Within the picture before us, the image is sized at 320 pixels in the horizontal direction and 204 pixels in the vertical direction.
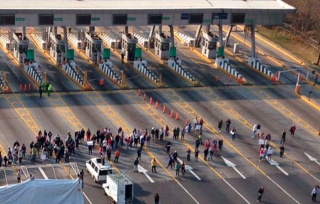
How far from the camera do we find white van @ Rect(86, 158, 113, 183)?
65.8 metres

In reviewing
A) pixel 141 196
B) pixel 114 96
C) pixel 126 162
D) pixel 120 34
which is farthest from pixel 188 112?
pixel 120 34

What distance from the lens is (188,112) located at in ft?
272

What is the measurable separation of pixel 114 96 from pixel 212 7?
17.4 m

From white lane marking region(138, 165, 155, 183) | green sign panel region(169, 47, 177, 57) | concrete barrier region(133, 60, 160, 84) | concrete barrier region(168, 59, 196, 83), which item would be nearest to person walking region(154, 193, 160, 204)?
white lane marking region(138, 165, 155, 183)

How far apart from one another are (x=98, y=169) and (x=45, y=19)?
28830 millimetres

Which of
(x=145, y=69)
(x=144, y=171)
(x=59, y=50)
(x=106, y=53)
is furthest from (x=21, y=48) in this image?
(x=144, y=171)

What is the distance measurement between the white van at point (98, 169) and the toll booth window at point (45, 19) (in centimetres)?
2694

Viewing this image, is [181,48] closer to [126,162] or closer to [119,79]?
[119,79]

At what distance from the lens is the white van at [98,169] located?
65750 mm

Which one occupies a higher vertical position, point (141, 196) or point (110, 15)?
point (110, 15)

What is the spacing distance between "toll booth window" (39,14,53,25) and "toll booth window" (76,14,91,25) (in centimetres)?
292

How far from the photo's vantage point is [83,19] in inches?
3620

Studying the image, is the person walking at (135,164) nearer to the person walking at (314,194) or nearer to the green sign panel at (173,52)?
the person walking at (314,194)

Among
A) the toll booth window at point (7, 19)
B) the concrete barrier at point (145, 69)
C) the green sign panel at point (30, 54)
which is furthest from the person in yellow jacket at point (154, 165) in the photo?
the toll booth window at point (7, 19)
